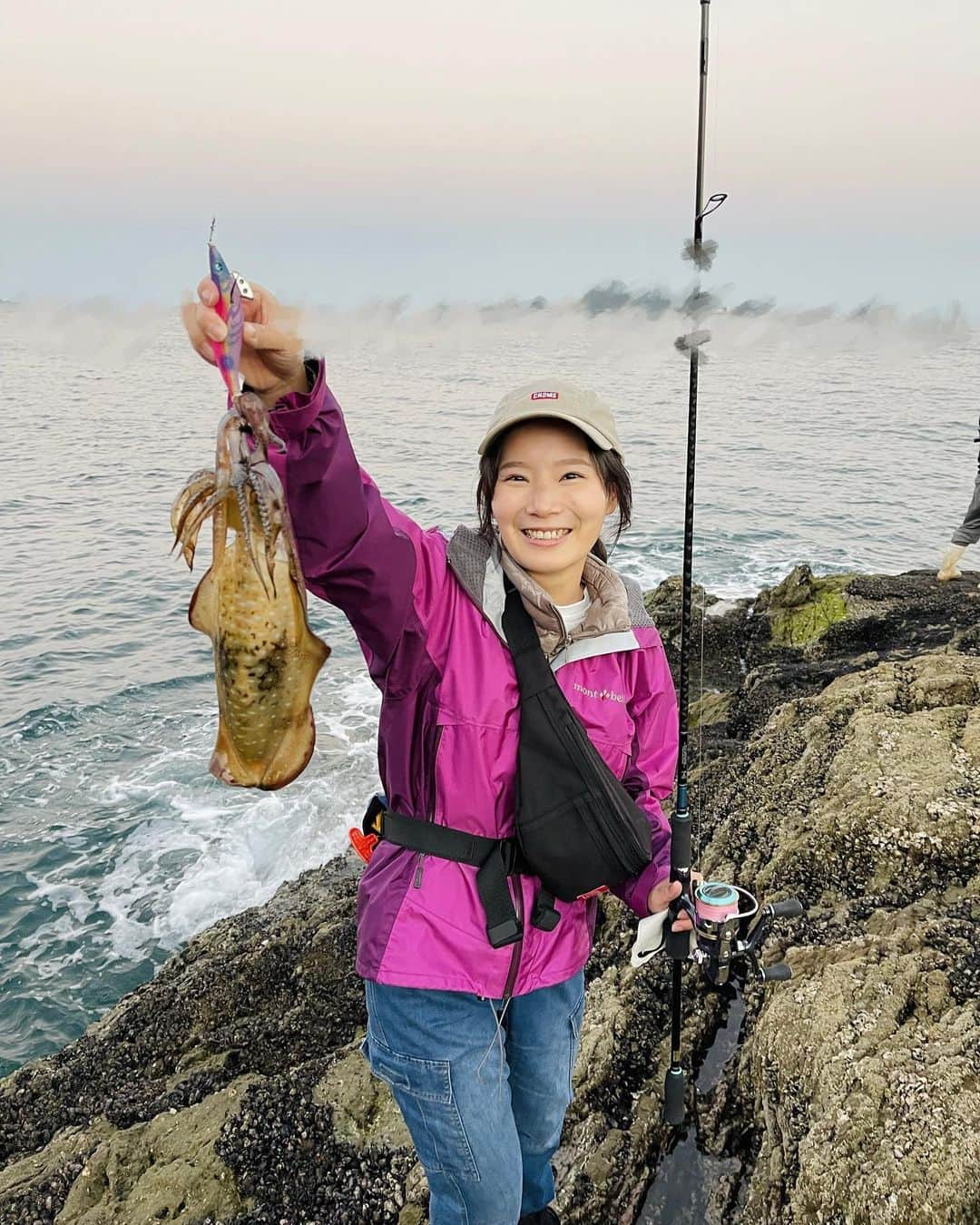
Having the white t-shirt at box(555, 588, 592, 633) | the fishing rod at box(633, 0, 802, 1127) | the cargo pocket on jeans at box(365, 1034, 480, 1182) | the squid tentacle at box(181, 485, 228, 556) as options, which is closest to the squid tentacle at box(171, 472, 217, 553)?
the squid tentacle at box(181, 485, 228, 556)

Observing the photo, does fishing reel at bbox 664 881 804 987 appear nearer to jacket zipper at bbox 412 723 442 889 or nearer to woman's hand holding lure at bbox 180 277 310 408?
jacket zipper at bbox 412 723 442 889

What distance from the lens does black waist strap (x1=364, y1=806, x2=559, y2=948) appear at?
2.48 metres

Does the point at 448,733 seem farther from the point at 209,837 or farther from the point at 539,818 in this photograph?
the point at 209,837

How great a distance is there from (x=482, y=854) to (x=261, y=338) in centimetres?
156

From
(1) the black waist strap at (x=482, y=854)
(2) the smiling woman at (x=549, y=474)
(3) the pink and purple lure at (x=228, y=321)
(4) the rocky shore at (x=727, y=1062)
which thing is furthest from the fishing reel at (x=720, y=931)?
(3) the pink and purple lure at (x=228, y=321)

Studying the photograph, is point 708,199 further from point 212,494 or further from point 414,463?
point 414,463

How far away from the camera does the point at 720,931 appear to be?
3068 mm

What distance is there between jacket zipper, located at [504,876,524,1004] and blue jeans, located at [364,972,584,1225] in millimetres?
74

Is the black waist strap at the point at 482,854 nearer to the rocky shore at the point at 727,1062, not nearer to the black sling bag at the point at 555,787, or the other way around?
the black sling bag at the point at 555,787

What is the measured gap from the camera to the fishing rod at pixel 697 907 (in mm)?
3023

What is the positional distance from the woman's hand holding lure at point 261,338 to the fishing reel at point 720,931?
86.5 inches

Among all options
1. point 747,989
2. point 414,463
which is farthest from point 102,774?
point 414,463

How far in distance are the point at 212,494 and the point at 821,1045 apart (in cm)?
294

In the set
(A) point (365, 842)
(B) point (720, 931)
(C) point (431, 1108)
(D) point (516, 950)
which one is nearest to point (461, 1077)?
(C) point (431, 1108)
